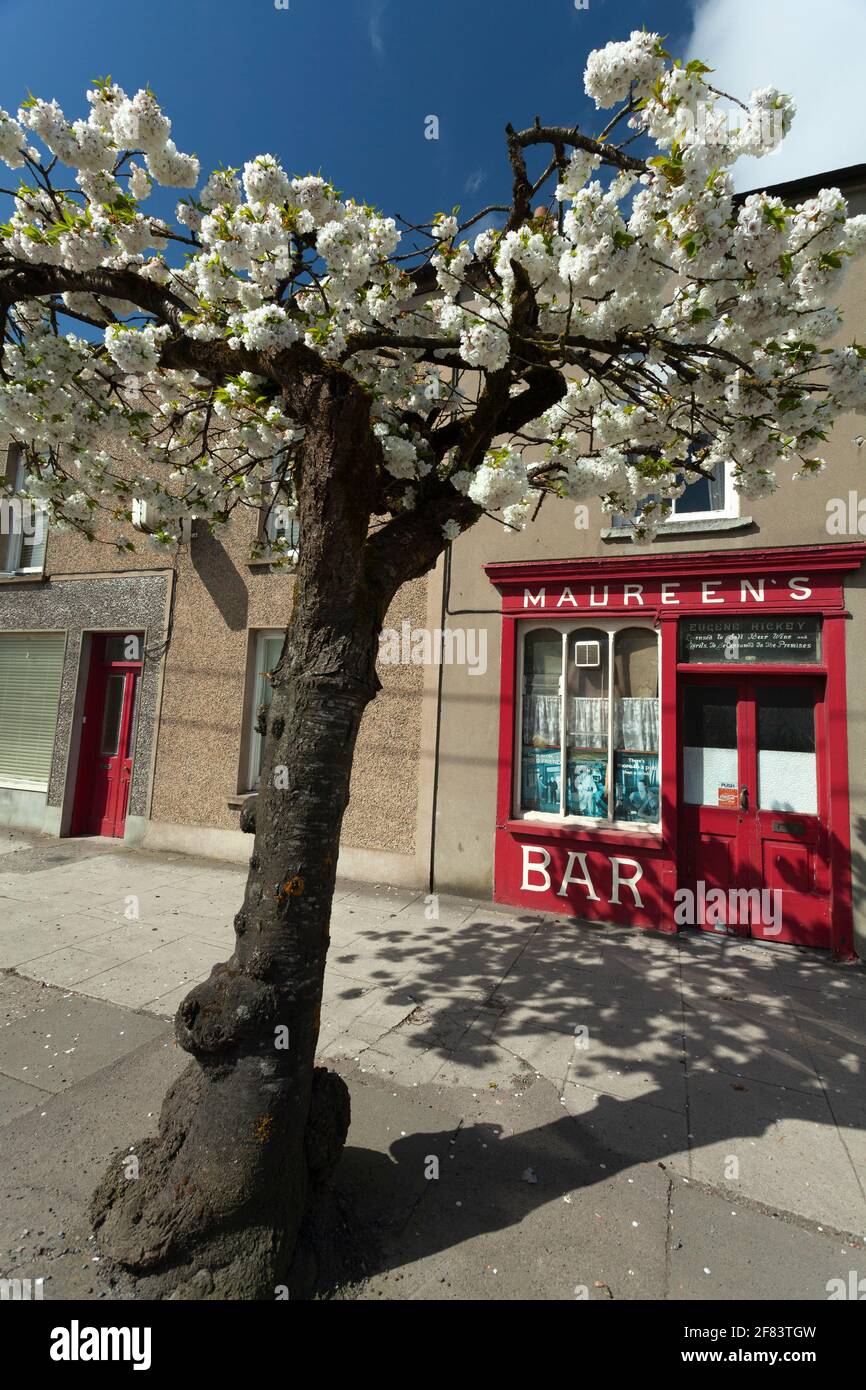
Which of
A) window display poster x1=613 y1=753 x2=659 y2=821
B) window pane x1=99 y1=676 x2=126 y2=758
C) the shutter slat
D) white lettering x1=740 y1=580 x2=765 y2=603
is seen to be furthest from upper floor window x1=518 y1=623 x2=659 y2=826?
the shutter slat

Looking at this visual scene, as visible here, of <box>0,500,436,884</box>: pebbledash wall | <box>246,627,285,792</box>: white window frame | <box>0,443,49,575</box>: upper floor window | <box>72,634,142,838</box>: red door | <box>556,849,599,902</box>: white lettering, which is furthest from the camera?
<box>0,443,49,575</box>: upper floor window

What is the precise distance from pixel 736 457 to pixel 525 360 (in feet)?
4.73

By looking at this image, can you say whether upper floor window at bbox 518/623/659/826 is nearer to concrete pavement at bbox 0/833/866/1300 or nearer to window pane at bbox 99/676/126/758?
concrete pavement at bbox 0/833/866/1300

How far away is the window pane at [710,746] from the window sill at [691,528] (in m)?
1.56

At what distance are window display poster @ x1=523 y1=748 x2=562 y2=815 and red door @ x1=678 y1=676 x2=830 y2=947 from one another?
1282 mm

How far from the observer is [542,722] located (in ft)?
22.8

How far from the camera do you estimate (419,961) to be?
525 cm

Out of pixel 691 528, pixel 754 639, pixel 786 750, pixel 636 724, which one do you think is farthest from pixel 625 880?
pixel 691 528

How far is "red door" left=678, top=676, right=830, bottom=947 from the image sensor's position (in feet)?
19.2

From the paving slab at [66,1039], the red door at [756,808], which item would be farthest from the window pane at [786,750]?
the paving slab at [66,1039]

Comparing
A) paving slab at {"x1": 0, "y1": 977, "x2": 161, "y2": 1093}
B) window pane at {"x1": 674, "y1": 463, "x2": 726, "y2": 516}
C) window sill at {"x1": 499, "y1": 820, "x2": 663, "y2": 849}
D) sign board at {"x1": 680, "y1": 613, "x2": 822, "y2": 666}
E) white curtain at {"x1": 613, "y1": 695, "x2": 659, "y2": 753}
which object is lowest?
paving slab at {"x1": 0, "y1": 977, "x2": 161, "y2": 1093}

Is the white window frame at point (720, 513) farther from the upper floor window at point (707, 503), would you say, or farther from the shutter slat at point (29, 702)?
the shutter slat at point (29, 702)

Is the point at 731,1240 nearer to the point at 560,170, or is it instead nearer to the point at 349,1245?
the point at 349,1245
